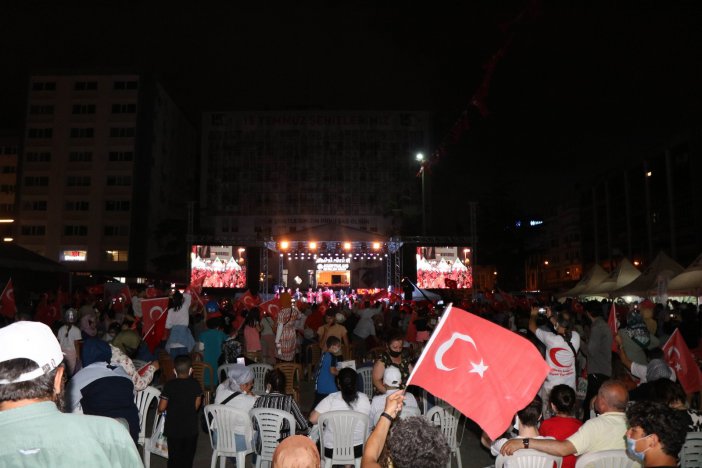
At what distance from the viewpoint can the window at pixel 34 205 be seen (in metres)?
58.6

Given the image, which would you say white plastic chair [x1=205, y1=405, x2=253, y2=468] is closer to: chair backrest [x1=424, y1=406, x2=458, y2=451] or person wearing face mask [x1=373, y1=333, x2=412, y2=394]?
person wearing face mask [x1=373, y1=333, x2=412, y2=394]

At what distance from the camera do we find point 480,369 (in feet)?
12.2

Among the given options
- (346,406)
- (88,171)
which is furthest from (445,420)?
(88,171)

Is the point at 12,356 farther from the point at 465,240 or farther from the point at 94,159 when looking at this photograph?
the point at 94,159

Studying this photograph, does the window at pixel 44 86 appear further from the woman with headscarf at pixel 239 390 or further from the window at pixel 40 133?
the woman with headscarf at pixel 239 390

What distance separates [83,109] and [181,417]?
61.9 meters

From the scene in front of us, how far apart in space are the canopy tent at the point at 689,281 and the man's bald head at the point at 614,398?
17149 millimetres

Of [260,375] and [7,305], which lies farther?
[7,305]

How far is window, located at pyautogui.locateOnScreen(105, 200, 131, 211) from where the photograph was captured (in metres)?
58.0

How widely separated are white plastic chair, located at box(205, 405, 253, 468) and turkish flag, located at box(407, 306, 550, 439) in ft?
7.96

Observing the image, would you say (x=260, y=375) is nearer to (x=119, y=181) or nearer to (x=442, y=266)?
(x=442, y=266)

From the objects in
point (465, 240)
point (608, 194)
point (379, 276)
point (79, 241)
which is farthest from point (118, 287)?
point (608, 194)

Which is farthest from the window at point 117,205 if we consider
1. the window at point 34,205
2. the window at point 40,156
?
the window at point 40,156

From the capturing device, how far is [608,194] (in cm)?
5925
